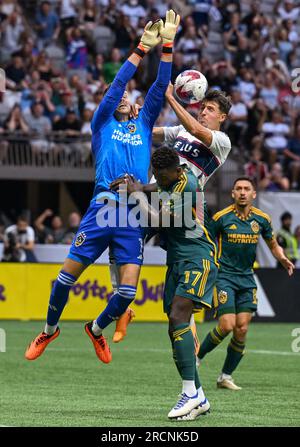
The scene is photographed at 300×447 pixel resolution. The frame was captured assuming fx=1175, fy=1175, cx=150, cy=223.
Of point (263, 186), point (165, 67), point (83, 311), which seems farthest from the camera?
point (263, 186)

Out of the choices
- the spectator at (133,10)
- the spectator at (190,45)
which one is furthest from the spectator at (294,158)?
the spectator at (133,10)

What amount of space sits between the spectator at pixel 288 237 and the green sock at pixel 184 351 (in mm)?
14083

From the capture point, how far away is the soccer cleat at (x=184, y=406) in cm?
931

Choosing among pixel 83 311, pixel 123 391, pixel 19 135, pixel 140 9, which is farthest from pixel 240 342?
pixel 140 9

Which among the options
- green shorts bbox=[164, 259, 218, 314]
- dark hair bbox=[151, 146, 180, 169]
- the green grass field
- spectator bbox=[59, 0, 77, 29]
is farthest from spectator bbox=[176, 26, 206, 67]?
dark hair bbox=[151, 146, 180, 169]

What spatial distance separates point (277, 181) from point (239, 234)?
1262cm

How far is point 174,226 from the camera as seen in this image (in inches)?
384

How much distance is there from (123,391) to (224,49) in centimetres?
1791

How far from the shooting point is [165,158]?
9.41 metres

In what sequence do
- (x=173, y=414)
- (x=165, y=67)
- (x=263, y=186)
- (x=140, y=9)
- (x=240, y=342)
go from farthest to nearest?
(x=140, y=9) < (x=263, y=186) < (x=240, y=342) < (x=165, y=67) < (x=173, y=414)

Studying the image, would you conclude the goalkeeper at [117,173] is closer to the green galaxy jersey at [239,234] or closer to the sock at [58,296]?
the sock at [58,296]

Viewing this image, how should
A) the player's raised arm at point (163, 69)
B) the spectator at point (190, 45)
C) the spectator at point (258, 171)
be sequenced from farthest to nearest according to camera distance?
the spectator at point (190, 45) < the spectator at point (258, 171) < the player's raised arm at point (163, 69)

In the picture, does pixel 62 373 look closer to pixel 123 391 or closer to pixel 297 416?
pixel 123 391

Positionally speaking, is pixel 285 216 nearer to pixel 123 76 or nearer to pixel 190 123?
pixel 123 76
